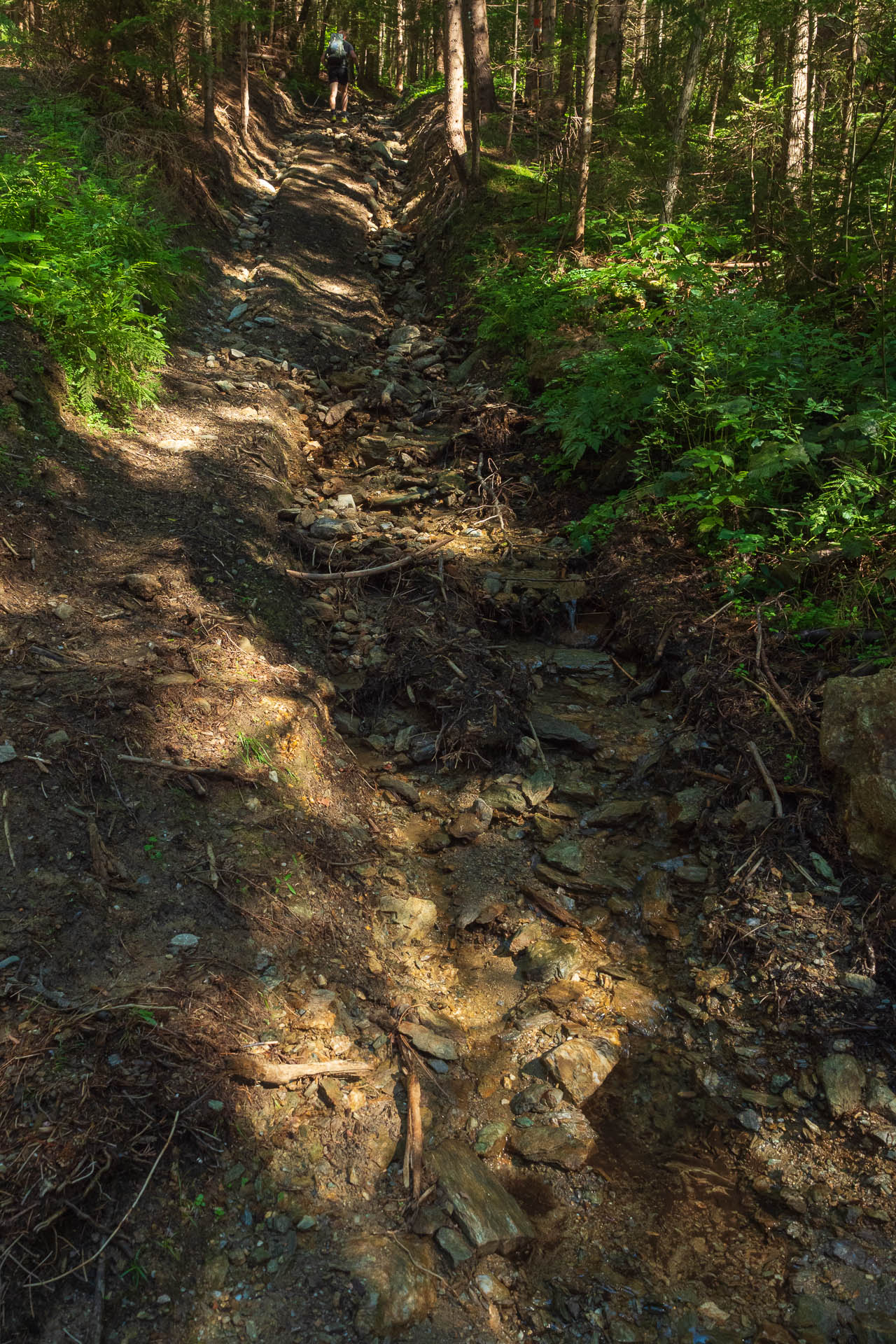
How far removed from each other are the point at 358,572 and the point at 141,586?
6.27 ft

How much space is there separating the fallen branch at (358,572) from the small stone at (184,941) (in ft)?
11.1

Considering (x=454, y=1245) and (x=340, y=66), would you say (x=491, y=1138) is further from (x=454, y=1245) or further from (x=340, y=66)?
(x=340, y=66)

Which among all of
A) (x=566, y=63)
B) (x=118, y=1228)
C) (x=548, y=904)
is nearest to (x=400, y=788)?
(x=548, y=904)

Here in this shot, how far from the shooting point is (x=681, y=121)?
8.39m

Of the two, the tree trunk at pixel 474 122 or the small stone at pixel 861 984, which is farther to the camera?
the tree trunk at pixel 474 122

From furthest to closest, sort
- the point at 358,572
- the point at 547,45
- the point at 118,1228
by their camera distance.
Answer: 1. the point at 547,45
2. the point at 358,572
3. the point at 118,1228

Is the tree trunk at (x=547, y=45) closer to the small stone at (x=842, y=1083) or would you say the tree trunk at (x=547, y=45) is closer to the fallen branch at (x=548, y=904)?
the fallen branch at (x=548, y=904)

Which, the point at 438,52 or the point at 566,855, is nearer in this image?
the point at 566,855

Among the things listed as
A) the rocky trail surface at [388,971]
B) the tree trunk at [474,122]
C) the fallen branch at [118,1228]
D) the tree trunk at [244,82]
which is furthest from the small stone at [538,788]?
the tree trunk at [244,82]

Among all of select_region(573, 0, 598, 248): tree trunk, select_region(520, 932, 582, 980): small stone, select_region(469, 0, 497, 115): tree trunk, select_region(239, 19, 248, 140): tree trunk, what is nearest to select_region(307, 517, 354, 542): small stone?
select_region(520, 932, 582, 980): small stone

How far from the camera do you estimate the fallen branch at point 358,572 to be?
607 centimetres

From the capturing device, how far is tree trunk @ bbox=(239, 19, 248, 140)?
1535 cm

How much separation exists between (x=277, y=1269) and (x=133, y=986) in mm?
1001

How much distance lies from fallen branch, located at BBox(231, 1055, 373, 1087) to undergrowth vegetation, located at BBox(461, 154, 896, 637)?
3.69 m
